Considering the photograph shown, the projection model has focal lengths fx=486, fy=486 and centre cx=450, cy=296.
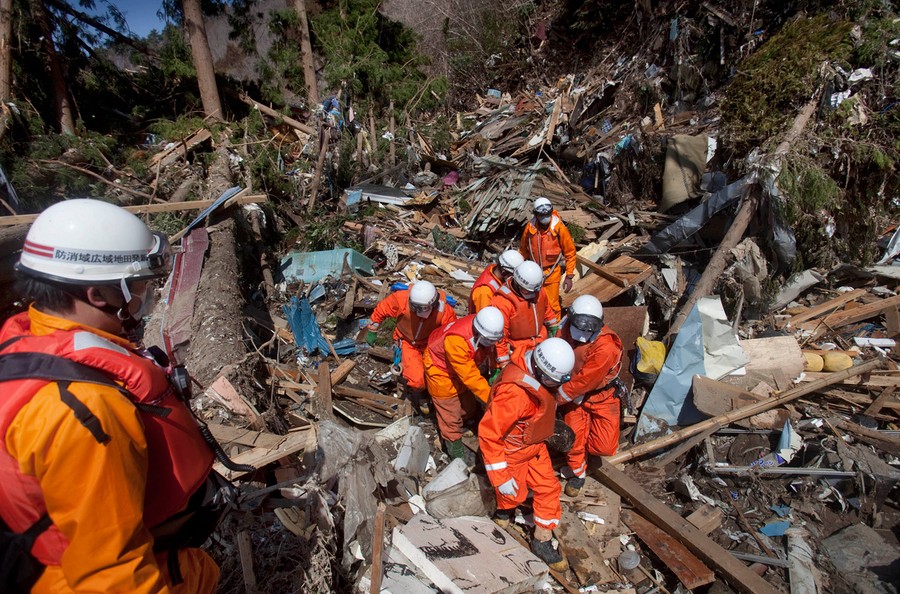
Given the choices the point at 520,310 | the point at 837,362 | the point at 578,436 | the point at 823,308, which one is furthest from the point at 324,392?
the point at 823,308

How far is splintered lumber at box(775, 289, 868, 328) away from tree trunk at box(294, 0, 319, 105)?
11862 mm

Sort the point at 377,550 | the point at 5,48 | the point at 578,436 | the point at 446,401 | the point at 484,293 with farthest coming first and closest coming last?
the point at 5,48, the point at 484,293, the point at 446,401, the point at 578,436, the point at 377,550

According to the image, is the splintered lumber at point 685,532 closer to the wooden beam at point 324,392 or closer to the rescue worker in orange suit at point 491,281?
the rescue worker in orange suit at point 491,281

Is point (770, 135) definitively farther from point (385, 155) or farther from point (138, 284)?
point (385, 155)

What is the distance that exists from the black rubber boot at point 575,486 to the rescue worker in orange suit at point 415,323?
1637 millimetres

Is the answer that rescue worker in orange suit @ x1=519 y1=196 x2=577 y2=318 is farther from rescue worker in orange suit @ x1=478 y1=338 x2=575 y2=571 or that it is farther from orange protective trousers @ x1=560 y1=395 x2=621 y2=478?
rescue worker in orange suit @ x1=478 y1=338 x2=575 y2=571

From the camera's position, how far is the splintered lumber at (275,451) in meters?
2.99

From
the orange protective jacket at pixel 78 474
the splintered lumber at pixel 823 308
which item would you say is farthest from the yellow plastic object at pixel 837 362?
the orange protective jacket at pixel 78 474

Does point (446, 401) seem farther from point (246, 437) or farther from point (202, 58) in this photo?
point (202, 58)

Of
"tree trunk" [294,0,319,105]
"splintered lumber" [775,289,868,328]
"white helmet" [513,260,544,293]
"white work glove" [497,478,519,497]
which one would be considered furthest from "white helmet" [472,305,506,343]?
"tree trunk" [294,0,319,105]

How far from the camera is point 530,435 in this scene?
11.6 ft

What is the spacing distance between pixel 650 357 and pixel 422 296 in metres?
2.51

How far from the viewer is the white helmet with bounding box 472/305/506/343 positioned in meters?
4.02

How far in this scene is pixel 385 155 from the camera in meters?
12.0
